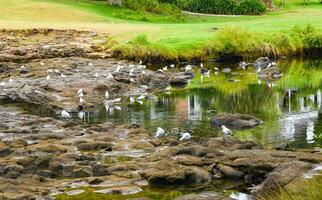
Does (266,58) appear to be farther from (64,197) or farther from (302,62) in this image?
(64,197)

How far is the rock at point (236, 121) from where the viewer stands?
78.6ft

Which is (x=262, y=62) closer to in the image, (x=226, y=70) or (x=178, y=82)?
(x=226, y=70)

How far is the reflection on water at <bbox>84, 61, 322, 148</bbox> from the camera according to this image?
23.1 m

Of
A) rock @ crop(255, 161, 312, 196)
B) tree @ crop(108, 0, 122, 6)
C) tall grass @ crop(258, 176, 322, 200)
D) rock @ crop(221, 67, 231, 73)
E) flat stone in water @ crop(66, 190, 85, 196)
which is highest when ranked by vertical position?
tree @ crop(108, 0, 122, 6)

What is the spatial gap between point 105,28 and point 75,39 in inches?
209

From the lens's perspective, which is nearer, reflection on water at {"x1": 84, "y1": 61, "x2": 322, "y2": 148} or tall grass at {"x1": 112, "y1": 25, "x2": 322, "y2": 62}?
reflection on water at {"x1": 84, "y1": 61, "x2": 322, "y2": 148}

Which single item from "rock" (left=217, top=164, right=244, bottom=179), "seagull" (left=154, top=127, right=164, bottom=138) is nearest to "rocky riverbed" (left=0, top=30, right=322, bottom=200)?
"rock" (left=217, top=164, right=244, bottom=179)

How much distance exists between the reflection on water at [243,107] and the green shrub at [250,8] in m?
33.9

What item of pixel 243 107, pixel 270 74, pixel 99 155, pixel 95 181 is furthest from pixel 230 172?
pixel 270 74

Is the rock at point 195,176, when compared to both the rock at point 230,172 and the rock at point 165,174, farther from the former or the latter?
the rock at point 230,172

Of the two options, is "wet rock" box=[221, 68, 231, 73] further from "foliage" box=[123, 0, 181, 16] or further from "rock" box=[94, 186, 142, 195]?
"foliage" box=[123, 0, 181, 16]

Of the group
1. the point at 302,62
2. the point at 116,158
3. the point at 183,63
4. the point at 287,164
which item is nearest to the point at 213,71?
the point at 183,63

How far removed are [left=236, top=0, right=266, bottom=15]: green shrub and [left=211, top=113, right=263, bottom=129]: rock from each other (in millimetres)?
50052

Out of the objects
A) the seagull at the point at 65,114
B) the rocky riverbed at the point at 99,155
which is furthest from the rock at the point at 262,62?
the seagull at the point at 65,114
